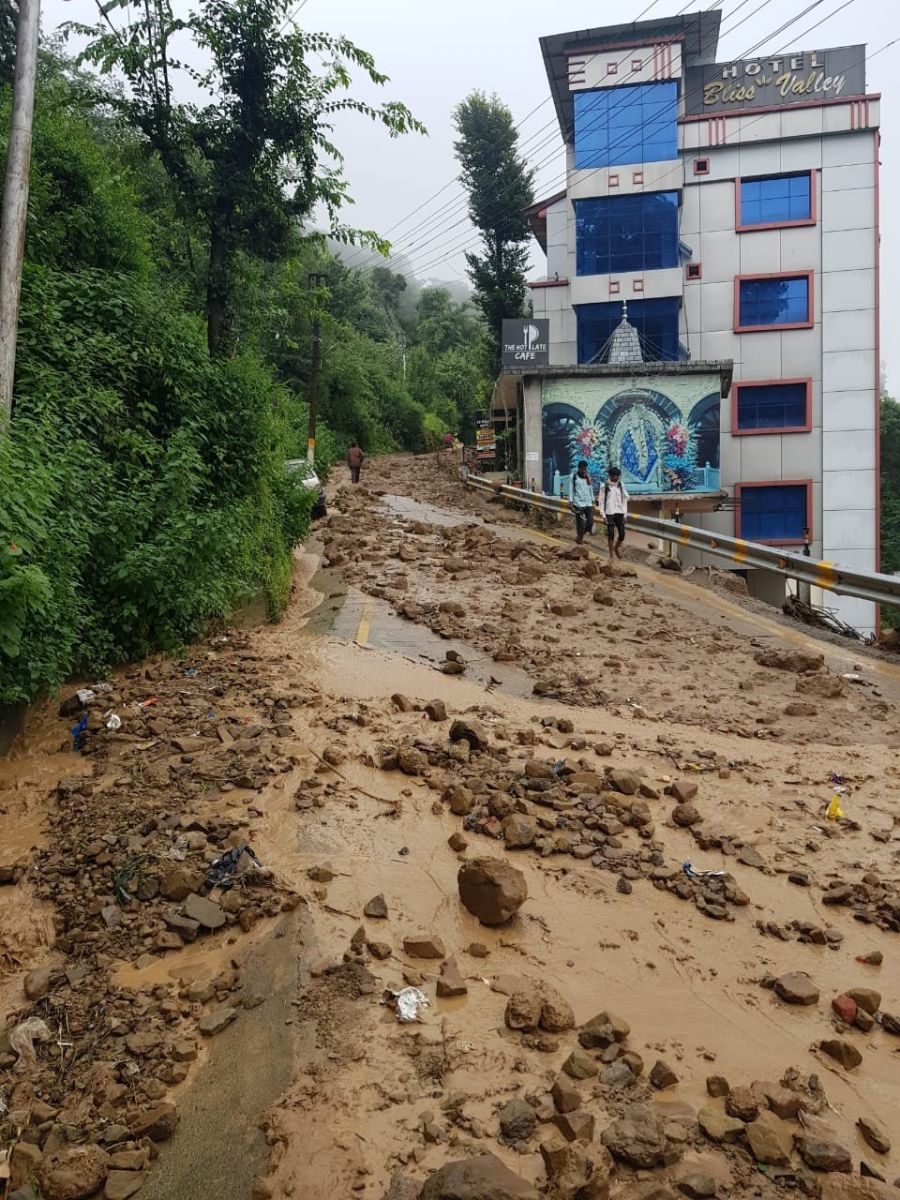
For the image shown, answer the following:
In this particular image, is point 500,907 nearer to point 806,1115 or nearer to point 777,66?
point 806,1115

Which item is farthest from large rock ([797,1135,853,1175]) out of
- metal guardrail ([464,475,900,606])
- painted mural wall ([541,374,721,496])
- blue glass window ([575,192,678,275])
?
blue glass window ([575,192,678,275])

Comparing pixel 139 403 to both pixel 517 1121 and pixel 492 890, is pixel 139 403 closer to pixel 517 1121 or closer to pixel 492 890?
pixel 492 890

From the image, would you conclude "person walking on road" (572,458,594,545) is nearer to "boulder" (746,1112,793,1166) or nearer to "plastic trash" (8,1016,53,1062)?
"plastic trash" (8,1016,53,1062)

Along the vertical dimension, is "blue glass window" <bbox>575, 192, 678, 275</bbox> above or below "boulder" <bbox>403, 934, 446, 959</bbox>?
above

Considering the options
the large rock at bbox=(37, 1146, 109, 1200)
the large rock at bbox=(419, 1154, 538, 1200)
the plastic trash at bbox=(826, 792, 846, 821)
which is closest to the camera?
the large rock at bbox=(419, 1154, 538, 1200)

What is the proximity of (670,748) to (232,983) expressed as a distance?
3781mm

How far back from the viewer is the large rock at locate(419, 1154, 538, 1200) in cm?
242

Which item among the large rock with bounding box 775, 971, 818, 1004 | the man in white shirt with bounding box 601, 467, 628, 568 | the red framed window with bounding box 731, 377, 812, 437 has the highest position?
the red framed window with bounding box 731, 377, 812, 437

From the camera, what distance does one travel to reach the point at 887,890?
443 cm

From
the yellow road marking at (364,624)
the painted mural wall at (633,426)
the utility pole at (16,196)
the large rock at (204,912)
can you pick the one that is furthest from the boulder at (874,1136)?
the painted mural wall at (633,426)

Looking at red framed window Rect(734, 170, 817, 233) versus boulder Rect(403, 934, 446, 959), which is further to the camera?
red framed window Rect(734, 170, 817, 233)

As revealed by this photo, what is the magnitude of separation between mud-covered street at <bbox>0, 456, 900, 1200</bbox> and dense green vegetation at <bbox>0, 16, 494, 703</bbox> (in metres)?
0.83

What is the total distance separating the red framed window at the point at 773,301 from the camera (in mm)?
28688

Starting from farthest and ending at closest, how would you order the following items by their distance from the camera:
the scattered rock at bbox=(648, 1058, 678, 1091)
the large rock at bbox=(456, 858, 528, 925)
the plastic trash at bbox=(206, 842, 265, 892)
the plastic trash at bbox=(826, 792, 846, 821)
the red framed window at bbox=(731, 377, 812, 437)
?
the red framed window at bbox=(731, 377, 812, 437) < the plastic trash at bbox=(826, 792, 846, 821) < the plastic trash at bbox=(206, 842, 265, 892) < the large rock at bbox=(456, 858, 528, 925) < the scattered rock at bbox=(648, 1058, 678, 1091)
